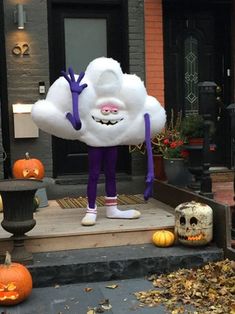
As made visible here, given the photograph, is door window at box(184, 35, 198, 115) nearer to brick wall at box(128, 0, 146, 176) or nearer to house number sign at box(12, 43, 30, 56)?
brick wall at box(128, 0, 146, 176)

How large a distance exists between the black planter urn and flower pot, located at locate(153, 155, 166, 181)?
2.83 metres

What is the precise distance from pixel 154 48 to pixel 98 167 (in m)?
2.73

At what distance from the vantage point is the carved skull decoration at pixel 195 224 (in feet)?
17.0

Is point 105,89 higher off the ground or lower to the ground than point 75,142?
higher

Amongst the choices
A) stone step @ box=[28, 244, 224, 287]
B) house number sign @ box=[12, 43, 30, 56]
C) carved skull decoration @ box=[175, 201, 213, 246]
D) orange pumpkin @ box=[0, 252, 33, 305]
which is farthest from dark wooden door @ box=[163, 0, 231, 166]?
orange pumpkin @ box=[0, 252, 33, 305]

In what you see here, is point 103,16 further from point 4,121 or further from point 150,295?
point 150,295

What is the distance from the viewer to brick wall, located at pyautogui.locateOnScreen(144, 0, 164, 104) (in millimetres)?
7641

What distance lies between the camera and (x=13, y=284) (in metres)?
4.30

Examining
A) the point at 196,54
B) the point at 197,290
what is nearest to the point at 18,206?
the point at 197,290

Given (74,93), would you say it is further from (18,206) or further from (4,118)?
(4,118)

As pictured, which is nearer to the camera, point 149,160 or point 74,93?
point 74,93

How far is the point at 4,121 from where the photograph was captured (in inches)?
286

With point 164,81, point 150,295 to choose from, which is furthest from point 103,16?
point 150,295

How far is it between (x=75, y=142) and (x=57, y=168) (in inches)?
18.1
